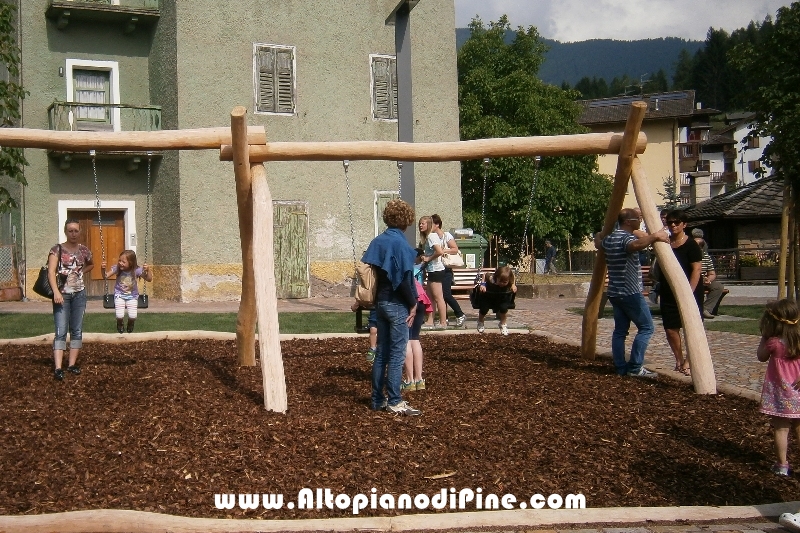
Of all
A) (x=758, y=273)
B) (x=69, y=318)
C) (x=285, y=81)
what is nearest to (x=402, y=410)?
(x=69, y=318)

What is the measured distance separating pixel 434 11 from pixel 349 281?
8332 millimetres

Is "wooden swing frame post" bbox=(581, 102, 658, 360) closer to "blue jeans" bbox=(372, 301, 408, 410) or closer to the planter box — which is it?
"blue jeans" bbox=(372, 301, 408, 410)

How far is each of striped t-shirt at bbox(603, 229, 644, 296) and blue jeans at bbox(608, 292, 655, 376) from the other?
0.26 feet

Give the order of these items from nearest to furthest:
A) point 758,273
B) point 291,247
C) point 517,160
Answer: point 291,247
point 758,273
point 517,160

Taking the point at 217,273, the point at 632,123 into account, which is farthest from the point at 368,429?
the point at 217,273

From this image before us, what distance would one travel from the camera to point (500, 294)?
12.8 metres

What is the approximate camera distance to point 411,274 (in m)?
7.41

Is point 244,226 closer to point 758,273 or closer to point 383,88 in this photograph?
point 383,88

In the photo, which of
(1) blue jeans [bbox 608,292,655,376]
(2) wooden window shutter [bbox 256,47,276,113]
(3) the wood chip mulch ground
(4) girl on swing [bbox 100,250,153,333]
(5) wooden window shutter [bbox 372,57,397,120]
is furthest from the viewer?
(5) wooden window shutter [bbox 372,57,397,120]

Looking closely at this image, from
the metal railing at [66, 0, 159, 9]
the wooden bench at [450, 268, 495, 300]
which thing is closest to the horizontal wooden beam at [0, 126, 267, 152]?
the wooden bench at [450, 268, 495, 300]

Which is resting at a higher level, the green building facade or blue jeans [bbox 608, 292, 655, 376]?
the green building facade

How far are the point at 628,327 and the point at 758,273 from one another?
2798 centimetres

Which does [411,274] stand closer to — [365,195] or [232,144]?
[232,144]

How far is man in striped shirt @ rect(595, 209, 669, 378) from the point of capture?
904 centimetres
